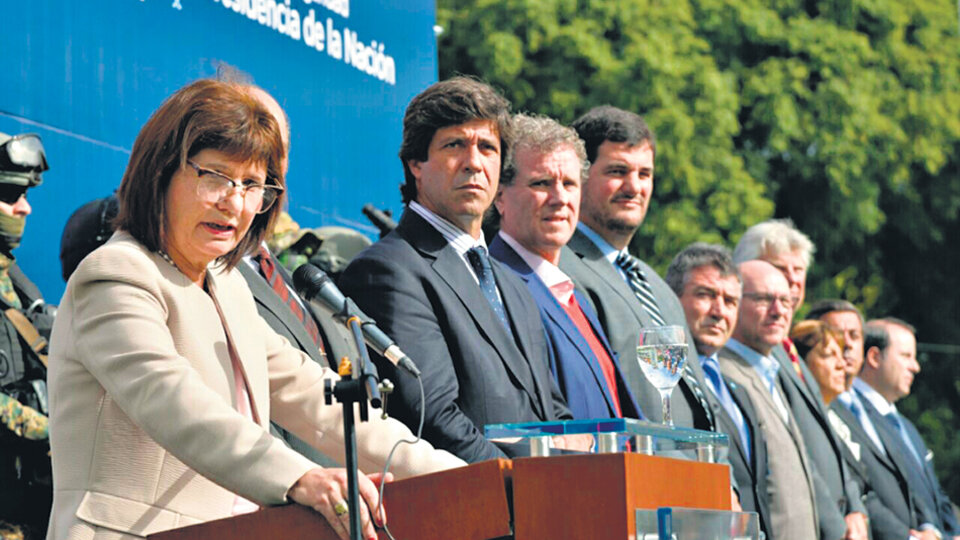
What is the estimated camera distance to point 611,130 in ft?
22.8

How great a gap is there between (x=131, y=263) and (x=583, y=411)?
2.51 meters

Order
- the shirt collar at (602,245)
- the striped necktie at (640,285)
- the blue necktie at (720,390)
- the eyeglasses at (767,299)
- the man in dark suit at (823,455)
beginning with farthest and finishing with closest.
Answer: the eyeglasses at (767,299), the man in dark suit at (823,455), the blue necktie at (720,390), the shirt collar at (602,245), the striped necktie at (640,285)

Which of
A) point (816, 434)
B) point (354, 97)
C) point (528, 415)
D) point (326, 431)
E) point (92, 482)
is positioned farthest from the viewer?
point (816, 434)

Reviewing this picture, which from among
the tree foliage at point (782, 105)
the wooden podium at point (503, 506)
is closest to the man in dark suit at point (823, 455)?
the wooden podium at point (503, 506)

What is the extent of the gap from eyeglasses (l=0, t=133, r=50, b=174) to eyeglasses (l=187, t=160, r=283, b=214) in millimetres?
1568

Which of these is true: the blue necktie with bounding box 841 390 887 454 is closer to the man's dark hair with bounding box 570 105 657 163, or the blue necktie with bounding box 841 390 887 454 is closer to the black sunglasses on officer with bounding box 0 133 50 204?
the man's dark hair with bounding box 570 105 657 163

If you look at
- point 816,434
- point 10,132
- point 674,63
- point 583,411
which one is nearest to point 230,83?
point 10,132

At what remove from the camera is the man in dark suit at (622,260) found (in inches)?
247

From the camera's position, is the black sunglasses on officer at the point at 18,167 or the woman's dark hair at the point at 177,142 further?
the black sunglasses on officer at the point at 18,167

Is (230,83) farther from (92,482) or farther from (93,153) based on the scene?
(93,153)

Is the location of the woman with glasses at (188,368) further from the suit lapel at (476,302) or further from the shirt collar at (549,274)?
the shirt collar at (549,274)

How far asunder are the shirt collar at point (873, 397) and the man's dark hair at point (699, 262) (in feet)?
13.3

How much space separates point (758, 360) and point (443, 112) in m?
3.40

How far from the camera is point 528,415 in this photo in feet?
16.1
